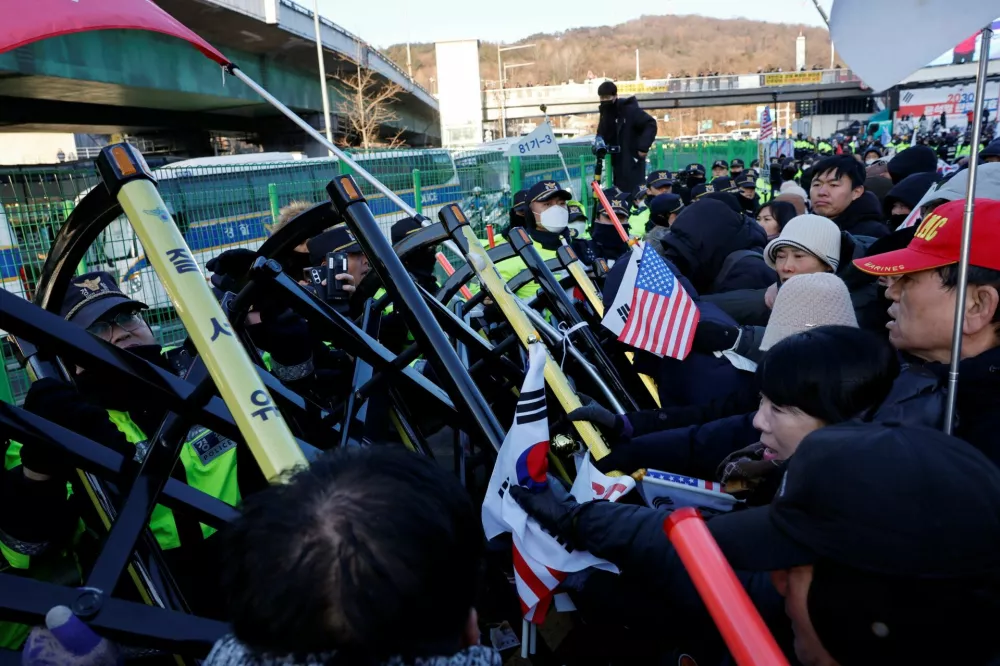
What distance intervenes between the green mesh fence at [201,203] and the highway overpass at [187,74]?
8.24 meters

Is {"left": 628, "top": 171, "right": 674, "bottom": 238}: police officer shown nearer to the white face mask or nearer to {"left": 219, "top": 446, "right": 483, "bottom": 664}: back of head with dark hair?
the white face mask

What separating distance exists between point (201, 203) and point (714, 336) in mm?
4426

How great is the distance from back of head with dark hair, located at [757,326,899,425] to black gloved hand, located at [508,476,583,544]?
0.62 metres

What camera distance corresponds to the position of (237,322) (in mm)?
1878

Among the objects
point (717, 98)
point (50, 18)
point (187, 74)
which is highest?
point (717, 98)

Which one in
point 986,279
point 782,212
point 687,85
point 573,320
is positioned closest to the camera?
point 986,279

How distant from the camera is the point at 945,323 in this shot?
6.30 ft

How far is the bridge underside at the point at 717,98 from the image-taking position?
54844 mm

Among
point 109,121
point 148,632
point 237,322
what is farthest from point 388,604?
point 109,121

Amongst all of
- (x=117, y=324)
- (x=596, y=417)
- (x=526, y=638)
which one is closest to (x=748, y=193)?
(x=596, y=417)

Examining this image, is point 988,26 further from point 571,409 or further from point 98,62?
point 98,62

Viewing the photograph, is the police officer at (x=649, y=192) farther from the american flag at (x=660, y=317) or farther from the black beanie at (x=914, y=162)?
the american flag at (x=660, y=317)

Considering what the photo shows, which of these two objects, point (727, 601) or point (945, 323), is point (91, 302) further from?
point (945, 323)

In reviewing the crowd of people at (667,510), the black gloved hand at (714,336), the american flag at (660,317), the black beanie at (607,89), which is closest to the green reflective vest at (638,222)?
the black beanie at (607,89)
